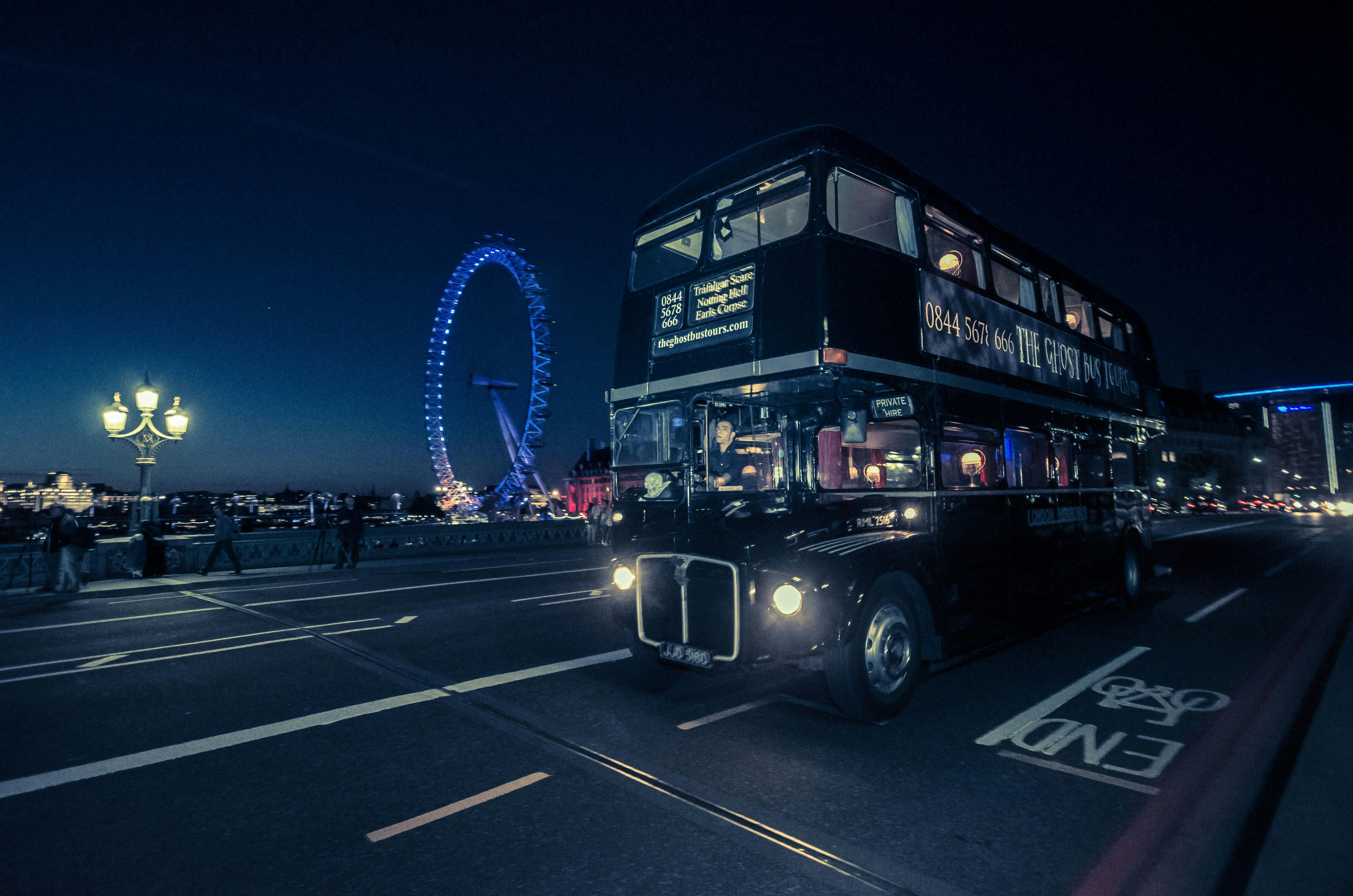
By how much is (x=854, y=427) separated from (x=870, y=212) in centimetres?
198

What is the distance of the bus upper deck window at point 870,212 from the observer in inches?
221

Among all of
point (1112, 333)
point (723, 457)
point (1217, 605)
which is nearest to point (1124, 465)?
point (1112, 333)

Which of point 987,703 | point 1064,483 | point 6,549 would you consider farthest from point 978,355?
point 6,549

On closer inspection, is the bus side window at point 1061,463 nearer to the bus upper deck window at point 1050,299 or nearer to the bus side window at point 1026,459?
the bus side window at point 1026,459

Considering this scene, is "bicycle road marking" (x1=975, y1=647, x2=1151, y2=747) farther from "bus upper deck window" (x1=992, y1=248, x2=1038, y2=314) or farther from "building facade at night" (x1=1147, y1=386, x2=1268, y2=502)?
"building facade at night" (x1=1147, y1=386, x2=1268, y2=502)

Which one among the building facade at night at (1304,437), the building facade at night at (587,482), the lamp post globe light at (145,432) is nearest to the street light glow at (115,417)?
the lamp post globe light at (145,432)

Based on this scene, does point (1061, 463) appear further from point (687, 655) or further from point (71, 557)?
point (71, 557)

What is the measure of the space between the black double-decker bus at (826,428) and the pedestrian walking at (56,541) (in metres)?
12.7

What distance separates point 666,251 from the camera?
7.04m

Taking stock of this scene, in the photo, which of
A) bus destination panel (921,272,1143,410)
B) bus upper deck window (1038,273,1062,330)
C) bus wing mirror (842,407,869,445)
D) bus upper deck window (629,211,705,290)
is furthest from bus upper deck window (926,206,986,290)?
bus upper deck window (629,211,705,290)

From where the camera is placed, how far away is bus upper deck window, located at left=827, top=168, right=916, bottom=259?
5.62 metres

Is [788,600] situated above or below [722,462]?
below

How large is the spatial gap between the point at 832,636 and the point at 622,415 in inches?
124

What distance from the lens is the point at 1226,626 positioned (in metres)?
8.55
